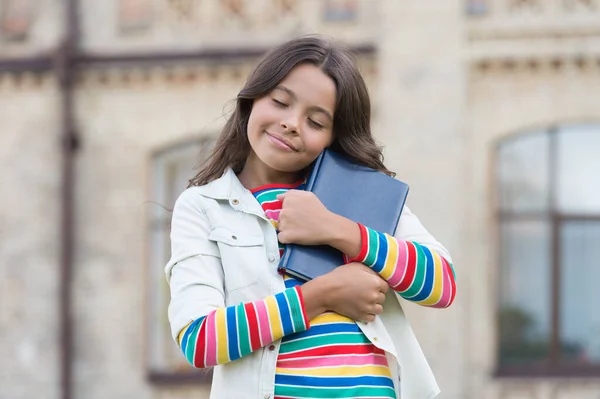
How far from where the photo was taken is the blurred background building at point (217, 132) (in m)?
8.97

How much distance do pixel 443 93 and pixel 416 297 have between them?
6.69 metres

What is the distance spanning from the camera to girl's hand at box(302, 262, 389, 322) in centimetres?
233

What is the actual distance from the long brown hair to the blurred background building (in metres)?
6.33

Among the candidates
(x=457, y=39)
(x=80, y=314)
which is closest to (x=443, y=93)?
(x=457, y=39)

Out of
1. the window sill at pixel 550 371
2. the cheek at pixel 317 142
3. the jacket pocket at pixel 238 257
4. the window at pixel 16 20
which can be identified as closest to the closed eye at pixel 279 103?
the cheek at pixel 317 142

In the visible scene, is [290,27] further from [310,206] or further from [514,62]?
[310,206]

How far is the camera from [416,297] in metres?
2.46

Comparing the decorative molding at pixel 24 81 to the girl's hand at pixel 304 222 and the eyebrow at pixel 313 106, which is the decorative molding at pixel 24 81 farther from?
the girl's hand at pixel 304 222

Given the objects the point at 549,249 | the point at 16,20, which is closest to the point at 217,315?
the point at 549,249

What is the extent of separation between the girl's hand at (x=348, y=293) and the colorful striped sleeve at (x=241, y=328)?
38mm

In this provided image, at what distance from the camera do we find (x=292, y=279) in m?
2.43

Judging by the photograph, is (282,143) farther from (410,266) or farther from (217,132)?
(217,132)

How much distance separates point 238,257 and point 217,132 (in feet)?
22.5

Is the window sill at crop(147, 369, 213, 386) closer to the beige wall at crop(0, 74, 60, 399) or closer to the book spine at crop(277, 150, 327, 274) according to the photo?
the beige wall at crop(0, 74, 60, 399)
